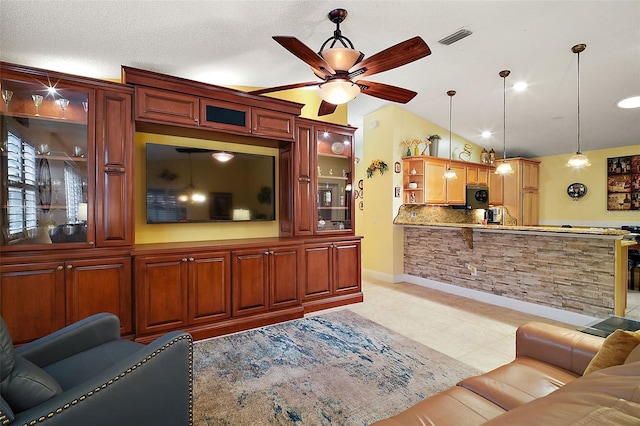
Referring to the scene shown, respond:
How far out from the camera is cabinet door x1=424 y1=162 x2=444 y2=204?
217 inches

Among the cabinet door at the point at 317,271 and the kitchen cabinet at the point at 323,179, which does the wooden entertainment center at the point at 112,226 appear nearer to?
the cabinet door at the point at 317,271

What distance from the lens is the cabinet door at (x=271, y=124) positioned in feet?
11.6

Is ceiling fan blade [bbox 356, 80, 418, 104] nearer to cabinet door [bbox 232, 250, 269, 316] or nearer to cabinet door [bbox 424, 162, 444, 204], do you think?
cabinet door [bbox 232, 250, 269, 316]

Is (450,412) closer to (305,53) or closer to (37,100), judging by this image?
(305,53)

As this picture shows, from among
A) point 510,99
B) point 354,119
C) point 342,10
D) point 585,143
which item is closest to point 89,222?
point 342,10

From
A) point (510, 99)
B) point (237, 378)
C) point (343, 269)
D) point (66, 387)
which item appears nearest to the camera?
point (66, 387)

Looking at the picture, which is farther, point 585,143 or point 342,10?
point 585,143

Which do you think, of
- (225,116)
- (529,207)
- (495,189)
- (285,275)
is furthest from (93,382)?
(529,207)

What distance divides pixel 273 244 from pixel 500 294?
3.11m

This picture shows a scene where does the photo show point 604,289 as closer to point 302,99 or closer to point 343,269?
point 343,269

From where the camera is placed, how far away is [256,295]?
340cm

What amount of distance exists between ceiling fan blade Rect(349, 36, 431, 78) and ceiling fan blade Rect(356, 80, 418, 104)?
0.21 metres

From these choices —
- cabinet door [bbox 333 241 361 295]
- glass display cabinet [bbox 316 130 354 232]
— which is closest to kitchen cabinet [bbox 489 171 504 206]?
glass display cabinet [bbox 316 130 354 232]

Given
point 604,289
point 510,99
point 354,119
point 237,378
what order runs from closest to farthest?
point 237,378, point 604,289, point 510,99, point 354,119
